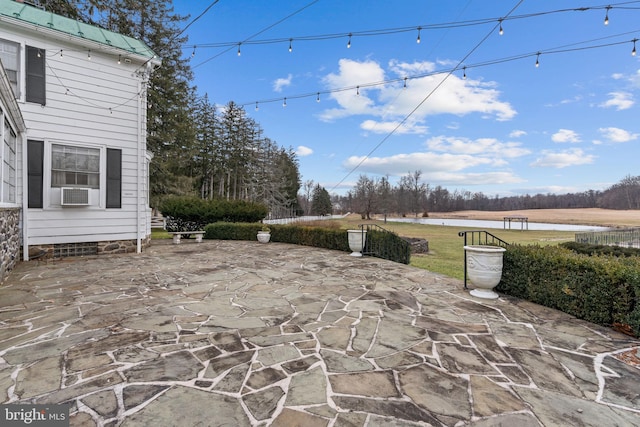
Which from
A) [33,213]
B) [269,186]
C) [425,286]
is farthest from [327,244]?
[269,186]

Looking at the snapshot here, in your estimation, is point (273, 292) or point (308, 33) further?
point (308, 33)

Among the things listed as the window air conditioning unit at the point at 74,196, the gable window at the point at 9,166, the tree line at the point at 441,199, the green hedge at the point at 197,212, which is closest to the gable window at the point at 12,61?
the gable window at the point at 9,166

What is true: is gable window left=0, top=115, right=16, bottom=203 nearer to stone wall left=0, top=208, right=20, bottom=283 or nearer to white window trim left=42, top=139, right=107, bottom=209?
stone wall left=0, top=208, right=20, bottom=283

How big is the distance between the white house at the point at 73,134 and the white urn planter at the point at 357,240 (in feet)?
19.5

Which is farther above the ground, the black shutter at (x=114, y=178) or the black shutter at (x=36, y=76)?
the black shutter at (x=36, y=76)

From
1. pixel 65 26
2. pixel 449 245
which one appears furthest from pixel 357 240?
pixel 449 245

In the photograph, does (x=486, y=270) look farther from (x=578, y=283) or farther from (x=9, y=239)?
(x=9, y=239)

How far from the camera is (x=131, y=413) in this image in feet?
5.49

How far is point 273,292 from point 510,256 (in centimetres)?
378

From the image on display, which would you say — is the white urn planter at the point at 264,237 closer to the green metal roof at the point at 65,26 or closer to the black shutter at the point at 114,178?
the black shutter at the point at 114,178

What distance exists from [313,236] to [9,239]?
24.3 ft

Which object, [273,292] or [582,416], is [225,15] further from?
[582,416]

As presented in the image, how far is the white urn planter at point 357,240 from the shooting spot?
25.9ft

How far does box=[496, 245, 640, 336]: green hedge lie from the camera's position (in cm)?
300
